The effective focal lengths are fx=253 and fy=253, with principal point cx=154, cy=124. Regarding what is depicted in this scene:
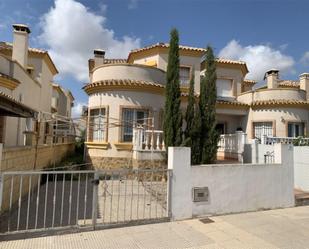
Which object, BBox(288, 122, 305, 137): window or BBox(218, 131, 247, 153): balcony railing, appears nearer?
BBox(218, 131, 247, 153): balcony railing

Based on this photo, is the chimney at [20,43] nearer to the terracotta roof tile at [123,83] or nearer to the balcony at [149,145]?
the terracotta roof tile at [123,83]

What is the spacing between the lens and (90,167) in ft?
49.0

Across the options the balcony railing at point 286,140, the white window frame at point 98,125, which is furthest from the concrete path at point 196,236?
the white window frame at point 98,125

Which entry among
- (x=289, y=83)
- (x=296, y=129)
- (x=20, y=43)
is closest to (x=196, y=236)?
(x=20, y=43)

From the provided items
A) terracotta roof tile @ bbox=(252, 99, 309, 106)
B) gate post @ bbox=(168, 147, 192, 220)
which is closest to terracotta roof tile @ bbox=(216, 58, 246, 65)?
terracotta roof tile @ bbox=(252, 99, 309, 106)

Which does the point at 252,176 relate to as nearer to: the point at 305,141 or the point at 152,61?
the point at 305,141

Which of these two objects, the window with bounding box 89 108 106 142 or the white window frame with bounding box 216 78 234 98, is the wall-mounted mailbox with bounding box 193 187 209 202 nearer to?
the window with bounding box 89 108 106 142

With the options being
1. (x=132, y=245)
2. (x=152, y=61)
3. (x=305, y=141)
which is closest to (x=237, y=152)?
(x=305, y=141)

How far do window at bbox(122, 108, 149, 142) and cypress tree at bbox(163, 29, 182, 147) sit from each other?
342 cm

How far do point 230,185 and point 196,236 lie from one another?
249cm

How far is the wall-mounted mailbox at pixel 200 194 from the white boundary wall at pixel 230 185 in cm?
11

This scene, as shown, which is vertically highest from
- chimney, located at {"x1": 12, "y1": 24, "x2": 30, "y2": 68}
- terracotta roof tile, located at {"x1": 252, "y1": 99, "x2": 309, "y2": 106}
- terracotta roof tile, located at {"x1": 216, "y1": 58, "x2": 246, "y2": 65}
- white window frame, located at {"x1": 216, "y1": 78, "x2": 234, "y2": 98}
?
terracotta roof tile, located at {"x1": 216, "y1": 58, "x2": 246, "y2": 65}

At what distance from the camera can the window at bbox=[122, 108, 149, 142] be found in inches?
586

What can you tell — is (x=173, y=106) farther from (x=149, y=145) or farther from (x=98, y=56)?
(x=98, y=56)
